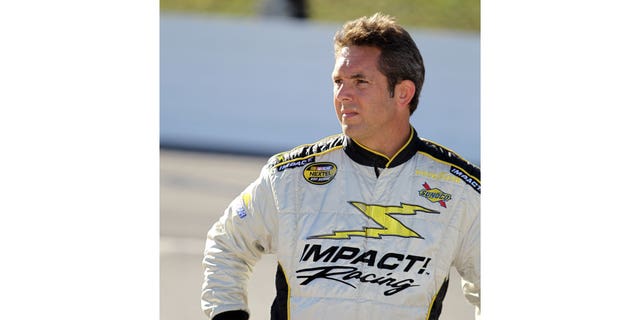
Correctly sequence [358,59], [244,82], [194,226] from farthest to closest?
[244,82] → [194,226] → [358,59]

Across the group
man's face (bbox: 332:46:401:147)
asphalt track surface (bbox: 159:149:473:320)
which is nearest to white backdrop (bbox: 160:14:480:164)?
asphalt track surface (bbox: 159:149:473:320)

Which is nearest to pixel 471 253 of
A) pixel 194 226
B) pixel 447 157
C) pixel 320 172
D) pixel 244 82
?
pixel 447 157

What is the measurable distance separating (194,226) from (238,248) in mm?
4709

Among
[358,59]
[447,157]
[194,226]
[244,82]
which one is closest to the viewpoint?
[358,59]

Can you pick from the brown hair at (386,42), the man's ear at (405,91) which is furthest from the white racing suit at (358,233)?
the brown hair at (386,42)

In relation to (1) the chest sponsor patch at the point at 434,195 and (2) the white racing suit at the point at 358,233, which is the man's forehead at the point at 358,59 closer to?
(2) the white racing suit at the point at 358,233

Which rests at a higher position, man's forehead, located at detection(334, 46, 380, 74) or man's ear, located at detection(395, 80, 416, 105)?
man's forehead, located at detection(334, 46, 380, 74)

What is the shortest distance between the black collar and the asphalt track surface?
1.92 feet

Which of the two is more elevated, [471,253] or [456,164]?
[456,164]

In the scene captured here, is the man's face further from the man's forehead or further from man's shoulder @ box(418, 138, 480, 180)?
man's shoulder @ box(418, 138, 480, 180)

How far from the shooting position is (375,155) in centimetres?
263

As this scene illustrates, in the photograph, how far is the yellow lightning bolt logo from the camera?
2584mm

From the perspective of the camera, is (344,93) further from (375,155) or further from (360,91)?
(375,155)

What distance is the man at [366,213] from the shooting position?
2.56m
